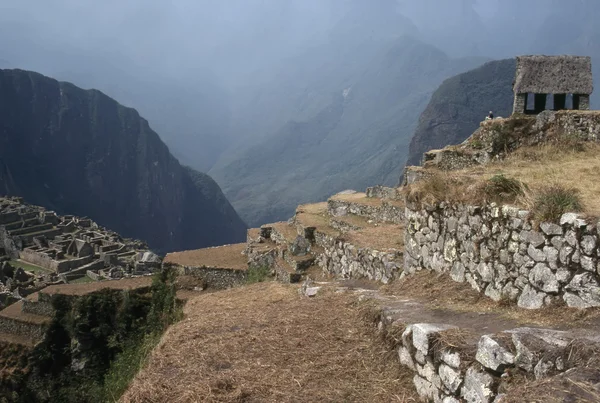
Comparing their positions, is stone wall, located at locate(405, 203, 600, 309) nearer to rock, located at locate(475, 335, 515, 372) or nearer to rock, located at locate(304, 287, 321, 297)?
rock, located at locate(475, 335, 515, 372)

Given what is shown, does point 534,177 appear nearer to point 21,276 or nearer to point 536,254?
point 536,254

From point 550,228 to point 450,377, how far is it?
82.2 inches

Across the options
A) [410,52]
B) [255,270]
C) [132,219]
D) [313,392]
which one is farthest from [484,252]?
[410,52]

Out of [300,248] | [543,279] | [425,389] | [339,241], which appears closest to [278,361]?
[425,389]

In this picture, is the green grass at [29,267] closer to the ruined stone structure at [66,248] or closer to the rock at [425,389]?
the ruined stone structure at [66,248]

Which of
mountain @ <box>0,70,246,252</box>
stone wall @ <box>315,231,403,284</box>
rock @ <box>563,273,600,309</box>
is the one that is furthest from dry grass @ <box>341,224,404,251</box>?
mountain @ <box>0,70,246,252</box>

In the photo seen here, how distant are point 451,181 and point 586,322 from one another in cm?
331

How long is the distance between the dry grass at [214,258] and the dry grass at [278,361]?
1202 centimetres

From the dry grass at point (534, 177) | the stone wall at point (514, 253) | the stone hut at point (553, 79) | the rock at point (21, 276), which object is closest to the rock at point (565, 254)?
the stone wall at point (514, 253)

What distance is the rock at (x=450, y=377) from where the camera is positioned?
452 centimetres

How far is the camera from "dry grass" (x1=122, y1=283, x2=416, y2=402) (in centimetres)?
537

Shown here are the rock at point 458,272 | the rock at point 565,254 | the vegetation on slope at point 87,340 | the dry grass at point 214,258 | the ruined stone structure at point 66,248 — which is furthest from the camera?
the ruined stone structure at point 66,248

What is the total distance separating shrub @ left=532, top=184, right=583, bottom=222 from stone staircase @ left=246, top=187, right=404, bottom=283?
13.0 ft

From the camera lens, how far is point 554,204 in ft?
18.2
